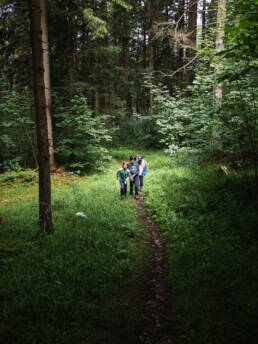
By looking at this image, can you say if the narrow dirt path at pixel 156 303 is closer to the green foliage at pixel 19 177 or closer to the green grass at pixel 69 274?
the green grass at pixel 69 274

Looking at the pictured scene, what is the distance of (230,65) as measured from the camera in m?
8.10

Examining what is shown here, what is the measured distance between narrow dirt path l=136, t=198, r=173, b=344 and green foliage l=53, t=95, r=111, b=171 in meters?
9.29

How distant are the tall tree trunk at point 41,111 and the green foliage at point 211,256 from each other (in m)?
3.85

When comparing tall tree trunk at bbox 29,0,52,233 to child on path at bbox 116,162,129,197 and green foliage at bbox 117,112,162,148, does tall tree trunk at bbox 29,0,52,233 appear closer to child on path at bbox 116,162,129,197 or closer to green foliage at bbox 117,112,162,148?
child on path at bbox 116,162,129,197

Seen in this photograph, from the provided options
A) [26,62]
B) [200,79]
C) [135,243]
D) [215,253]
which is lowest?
[135,243]

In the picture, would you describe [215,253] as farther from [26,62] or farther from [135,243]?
[26,62]

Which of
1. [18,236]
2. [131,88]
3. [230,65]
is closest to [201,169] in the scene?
[230,65]

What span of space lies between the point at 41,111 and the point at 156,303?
18.0 ft

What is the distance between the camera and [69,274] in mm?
4656

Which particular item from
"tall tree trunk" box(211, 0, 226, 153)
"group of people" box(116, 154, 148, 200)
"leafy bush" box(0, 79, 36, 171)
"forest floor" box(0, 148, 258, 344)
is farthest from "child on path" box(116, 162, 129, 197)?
"leafy bush" box(0, 79, 36, 171)

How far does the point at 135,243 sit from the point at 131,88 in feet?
95.0

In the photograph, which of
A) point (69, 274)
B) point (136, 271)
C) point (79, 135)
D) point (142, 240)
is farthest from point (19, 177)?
point (136, 271)

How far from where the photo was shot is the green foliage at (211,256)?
3.52m

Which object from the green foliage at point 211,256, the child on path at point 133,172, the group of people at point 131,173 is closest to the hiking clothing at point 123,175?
the group of people at point 131,173
